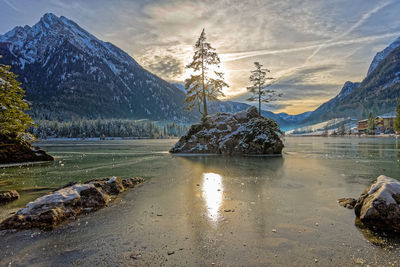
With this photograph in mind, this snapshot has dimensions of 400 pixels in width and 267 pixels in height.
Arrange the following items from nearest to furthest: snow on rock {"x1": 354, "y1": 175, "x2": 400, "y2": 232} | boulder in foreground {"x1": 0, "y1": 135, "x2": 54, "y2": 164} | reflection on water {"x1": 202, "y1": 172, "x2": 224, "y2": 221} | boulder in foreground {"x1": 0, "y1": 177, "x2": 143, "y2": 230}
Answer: snow on rock {"x1": 354, "y1": 175, "x2": 400, "y2": 232}, boulder in foreground {"x1": 0, "y1": 177, "x2": 143, "y2": 230}, reflection on water {"x1": 202, "y1": 172, "x2": 224, "y2": 221}, boulder in foreground {"x1": 0, "y1": 135, "x2": 54, "y2": 164}

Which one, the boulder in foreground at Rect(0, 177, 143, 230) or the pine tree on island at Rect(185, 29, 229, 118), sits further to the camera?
the pine tree on island at Rect(185, 29, 229, 118)

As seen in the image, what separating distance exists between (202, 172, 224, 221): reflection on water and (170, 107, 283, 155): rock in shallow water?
13025 millimetres

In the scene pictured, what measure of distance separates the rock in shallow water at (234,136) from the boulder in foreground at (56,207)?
17411 mm

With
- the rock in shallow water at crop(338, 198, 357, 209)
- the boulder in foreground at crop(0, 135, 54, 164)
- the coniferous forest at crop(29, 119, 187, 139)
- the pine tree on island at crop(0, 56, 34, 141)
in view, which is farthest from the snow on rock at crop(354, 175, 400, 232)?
the coniferous forest at crop(29, 119, 187, 139)

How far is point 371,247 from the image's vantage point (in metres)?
3.74

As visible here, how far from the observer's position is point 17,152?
1886 cm

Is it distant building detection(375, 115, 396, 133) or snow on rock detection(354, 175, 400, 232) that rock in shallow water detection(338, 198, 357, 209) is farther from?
distant building detection(375, 115, 396, 133)

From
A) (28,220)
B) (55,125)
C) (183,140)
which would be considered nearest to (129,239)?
(28,220)

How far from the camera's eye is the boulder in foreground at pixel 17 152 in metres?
18.0

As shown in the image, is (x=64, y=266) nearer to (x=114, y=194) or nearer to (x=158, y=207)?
(x=158, y=207)

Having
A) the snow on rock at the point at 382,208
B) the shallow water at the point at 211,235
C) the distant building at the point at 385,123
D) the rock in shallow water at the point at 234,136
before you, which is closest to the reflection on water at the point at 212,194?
the shallow water at the point at 211,235

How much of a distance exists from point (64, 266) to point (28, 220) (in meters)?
2.65

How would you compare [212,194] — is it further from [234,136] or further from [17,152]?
[17,152]

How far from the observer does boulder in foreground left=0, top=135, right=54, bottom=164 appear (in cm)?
1803
